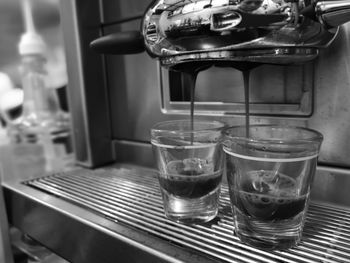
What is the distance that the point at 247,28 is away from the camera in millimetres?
273

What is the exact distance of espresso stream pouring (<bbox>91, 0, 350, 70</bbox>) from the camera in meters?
0.26

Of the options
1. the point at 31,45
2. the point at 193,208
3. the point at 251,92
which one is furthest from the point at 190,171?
the point at 31,45

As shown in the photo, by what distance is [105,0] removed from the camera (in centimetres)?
58

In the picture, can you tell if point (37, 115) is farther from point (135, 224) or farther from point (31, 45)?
point (135, 224)

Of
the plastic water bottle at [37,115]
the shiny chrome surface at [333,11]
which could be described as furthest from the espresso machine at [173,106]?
the plastic water bottle at [37,115]

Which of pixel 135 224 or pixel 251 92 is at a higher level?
pixel 251 92

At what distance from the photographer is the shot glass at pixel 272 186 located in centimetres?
28

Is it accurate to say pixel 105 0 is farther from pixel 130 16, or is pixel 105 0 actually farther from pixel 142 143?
pixel 142 143

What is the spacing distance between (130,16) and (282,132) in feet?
1.07

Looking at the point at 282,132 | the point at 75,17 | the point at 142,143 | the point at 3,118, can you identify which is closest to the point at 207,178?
the point at 282,132

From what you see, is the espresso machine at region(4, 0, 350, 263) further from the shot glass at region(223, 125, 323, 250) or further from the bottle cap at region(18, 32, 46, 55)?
the bottle cap at region(18, 32, 46, 55)

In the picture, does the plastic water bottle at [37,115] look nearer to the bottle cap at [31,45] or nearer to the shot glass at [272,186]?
the bottle cap at [31,45]

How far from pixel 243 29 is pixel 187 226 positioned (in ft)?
0.62

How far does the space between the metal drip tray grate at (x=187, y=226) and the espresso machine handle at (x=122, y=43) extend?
7.1 inches
